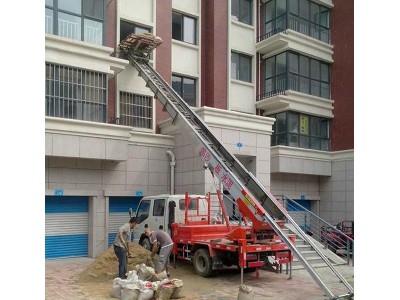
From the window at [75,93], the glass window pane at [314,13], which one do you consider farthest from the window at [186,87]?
the glass window pane at [314,13]

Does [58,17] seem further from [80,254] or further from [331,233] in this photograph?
[331,233]

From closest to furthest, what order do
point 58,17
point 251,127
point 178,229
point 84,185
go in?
point 178,229
point 58,17
point 84,185
point 251,127

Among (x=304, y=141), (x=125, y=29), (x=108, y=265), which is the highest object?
(x=125, y=29)

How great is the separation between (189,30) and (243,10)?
3677 millimetres

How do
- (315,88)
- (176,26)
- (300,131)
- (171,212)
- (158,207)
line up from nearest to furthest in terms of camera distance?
(171,212)
(158,207)
(176,26)
(300,131)
(315,88)

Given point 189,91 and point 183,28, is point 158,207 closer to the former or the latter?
point 189,91

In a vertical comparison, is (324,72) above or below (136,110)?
above

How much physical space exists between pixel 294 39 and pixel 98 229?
45.0 ft

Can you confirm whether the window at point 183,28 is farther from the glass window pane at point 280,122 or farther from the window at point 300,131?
Answer: the window at point 300,131

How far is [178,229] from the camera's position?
14.0 metres

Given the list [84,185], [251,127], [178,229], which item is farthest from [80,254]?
[251,127]

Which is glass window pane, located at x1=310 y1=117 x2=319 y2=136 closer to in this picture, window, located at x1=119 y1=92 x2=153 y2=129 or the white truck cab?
window, located at x1=119 y1=92 x2=153 y2=129

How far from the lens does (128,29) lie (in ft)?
66.1

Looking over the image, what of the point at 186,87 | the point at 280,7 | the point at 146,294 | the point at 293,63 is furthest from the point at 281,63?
the point at 146,294
